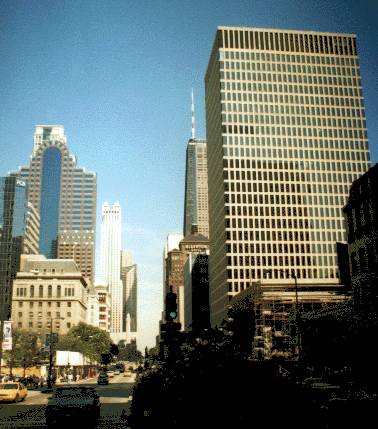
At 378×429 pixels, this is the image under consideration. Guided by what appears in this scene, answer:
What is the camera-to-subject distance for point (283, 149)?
138 metres

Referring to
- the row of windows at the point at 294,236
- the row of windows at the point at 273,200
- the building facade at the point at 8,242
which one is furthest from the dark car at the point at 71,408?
the building facade at the point at 8,242

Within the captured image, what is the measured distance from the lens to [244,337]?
47.5 ft

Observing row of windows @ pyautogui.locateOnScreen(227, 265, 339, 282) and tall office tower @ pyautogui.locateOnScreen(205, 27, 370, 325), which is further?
tall office tower @ pyautogui.locateOnScreen(205, 27, 370, 325)

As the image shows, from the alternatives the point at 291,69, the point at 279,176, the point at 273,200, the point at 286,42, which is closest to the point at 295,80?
the point at 291,69

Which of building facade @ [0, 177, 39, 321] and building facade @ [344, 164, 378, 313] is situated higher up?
building facade @ [0, 177, 39, 321]

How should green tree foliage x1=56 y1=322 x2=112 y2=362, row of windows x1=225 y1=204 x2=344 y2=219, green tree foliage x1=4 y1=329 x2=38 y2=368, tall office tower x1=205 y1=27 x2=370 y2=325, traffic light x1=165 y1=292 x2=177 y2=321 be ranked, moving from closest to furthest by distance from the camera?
1. traffic light x1=165 y1=292 x2=177 y2=321
2. green tree foliage x1=4 y1=329 x2=38 y2=368
3. green tree foliage x1=56 y1=322 x2=112 y2=362
4. tall office tower x1=205 y1=27 x2=370 y2=325
5. row of windows x1=225 y1=204 x2=344 y2=219

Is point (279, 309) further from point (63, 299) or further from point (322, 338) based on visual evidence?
point (63, 299)

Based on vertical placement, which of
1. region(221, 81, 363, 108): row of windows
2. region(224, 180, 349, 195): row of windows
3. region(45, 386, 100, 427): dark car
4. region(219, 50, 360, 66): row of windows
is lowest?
region(45, 386, 100, 427): dark car

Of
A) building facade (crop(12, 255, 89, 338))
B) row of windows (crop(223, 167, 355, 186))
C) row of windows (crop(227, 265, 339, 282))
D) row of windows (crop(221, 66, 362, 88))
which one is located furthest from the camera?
building facade (crop(12, 255, 89, 338))

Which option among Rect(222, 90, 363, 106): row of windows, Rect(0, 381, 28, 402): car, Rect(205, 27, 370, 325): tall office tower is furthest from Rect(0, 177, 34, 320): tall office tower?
Rect(0, 381, 28, 402): car

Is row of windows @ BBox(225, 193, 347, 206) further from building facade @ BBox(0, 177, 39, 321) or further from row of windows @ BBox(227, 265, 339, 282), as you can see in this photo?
building facade @ BBox(0, 177, 39, 321)

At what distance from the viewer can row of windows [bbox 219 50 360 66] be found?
14312 centimetres

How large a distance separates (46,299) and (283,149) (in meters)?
84.1

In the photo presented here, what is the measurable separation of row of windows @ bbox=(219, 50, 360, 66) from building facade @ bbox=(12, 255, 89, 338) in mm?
81603
